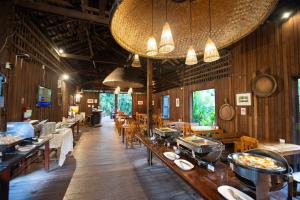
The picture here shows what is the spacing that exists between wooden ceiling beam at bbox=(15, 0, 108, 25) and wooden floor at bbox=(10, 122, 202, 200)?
3.48m

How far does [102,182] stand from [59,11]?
373cm

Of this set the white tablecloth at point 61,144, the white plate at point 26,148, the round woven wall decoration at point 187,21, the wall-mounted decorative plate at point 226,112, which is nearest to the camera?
the round woven wall decoration at point 187,21

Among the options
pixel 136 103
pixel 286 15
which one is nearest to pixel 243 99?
pixel 286 15

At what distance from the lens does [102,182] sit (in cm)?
282

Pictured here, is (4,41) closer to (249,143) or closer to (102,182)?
(102,182)

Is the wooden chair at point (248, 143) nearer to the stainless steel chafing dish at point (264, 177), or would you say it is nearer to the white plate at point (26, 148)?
the stainless steel chafing dish at point (264, 177)

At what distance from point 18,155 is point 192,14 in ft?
9.02

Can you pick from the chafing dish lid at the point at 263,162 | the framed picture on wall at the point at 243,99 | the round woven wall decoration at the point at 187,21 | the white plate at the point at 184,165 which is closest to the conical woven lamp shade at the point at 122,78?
the round woven wall decoration at the point at 187,21

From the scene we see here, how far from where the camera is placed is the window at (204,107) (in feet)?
18.2

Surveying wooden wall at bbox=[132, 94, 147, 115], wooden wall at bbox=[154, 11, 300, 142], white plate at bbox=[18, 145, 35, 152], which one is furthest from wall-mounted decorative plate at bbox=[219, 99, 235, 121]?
wooden wall at bbox=[132, 94, 147, 115]

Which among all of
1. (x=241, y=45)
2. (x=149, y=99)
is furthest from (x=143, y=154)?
(x=241, y=45)

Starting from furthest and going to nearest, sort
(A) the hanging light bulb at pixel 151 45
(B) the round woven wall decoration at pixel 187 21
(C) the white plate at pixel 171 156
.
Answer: (C) the white plate at pixel 171 156 → (A) the hanging light bulb at pixel 151 45 → (B) the round woven wall decoration at pixel 187 21

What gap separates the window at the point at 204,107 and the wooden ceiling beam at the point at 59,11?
14.4ft

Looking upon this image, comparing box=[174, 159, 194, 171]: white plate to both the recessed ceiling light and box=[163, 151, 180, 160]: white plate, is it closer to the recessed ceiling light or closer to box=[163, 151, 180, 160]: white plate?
box=[163, 151, 180, 160]: white plate
